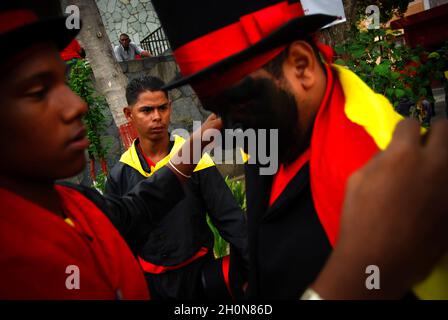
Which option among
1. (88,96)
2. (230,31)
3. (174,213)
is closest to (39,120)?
(230,31)

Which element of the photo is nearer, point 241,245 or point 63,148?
point 63,148

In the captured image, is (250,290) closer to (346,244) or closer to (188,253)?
(346,244)

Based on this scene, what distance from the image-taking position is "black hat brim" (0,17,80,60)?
1.01 metres

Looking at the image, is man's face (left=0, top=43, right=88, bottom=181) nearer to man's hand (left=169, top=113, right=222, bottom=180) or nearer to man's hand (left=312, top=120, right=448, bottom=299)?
man's hand (left=312, top=120, right=448, bottom=299)

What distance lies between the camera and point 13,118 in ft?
3.38

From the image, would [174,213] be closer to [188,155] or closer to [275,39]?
[188,155]

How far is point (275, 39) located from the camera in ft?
3.76

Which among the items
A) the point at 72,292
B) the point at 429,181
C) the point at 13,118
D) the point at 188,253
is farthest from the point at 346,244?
the point at 188,253

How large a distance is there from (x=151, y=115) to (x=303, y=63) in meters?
2.05

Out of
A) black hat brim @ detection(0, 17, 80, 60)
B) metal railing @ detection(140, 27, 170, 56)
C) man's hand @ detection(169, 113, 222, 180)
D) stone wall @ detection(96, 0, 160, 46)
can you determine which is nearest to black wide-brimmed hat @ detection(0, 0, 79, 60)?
black hat brim @ detection(0, 17, 80, 60)

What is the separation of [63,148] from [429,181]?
920 millimetres

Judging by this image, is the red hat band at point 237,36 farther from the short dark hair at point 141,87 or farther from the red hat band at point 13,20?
the short dark hair at point 141,87

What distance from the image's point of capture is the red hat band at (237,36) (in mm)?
1191

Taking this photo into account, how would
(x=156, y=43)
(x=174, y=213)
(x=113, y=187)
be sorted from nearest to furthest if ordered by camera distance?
(x=174, y=213) < (x=113, y=187) < (x=156, y=43)
